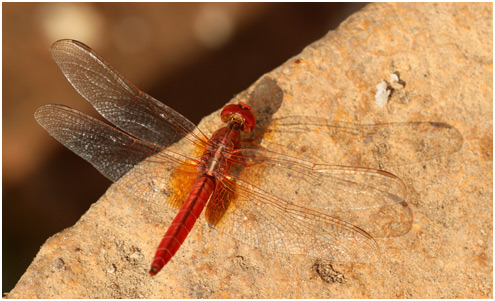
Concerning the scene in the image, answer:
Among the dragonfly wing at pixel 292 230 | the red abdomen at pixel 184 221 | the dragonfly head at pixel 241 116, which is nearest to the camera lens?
the red abdomen at pixel 184 221

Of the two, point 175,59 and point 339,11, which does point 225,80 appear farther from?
point 339,11

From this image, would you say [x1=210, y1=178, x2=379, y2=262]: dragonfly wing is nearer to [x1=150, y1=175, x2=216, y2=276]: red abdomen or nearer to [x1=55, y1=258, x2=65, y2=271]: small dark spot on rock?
[x1=150, y1=175, x2=216, y2=276]: red abdomen

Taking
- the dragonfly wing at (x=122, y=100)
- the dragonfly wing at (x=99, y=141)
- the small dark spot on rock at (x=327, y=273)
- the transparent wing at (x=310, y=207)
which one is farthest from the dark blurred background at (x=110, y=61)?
the small dark spot on rock at (x=327, y=273)

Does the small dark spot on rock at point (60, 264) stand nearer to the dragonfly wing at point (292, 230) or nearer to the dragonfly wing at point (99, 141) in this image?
the dragonfly wing at point (99, 141)

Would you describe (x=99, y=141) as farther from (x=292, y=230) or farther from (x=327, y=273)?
(x=327, y=273)

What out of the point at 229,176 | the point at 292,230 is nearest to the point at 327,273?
the point at 292,230

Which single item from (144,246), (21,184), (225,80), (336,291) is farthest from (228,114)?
(21,184)

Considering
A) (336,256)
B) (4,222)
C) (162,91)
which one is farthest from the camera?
(162,91)
